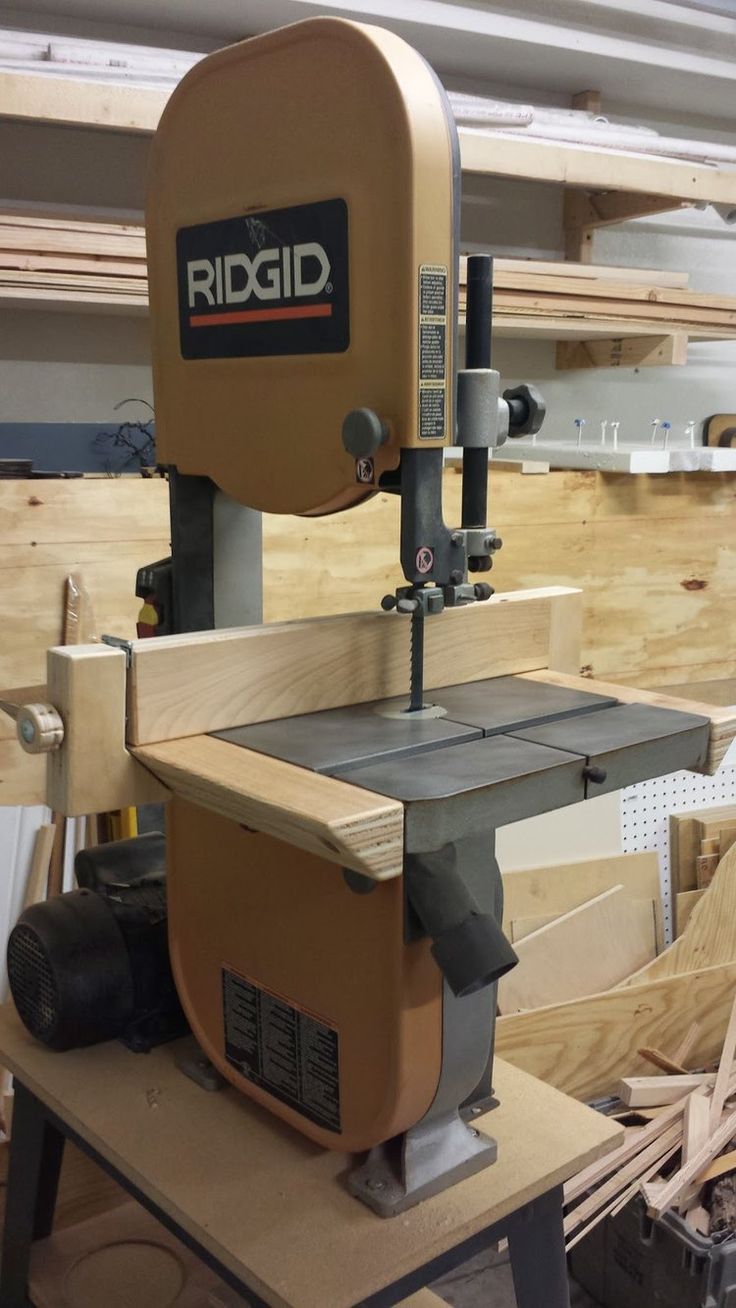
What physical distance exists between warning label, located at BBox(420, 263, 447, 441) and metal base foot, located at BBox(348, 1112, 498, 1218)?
69 cm

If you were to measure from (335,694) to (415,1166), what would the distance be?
0.49 m

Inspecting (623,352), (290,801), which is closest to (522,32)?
(623,352)

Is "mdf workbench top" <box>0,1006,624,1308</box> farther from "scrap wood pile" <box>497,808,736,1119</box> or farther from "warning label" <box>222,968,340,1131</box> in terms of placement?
"scrap wood pile" <box>497,808,736,1119</box>

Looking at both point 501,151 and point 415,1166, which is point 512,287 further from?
point 415,1166

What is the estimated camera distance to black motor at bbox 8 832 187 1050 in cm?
128

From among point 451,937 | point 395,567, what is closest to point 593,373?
point 395,567

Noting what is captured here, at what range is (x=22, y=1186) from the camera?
1.39 meters

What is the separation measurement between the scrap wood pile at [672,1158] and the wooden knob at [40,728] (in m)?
1.21

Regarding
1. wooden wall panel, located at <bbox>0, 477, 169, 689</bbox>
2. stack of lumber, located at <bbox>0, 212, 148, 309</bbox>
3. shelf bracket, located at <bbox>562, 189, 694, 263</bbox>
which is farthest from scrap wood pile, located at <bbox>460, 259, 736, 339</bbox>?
wooden wall panel, located at <bbox>0, 477, 169, 689</bbox>

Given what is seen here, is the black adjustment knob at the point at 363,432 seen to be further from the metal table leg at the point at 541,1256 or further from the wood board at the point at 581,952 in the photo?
the wood board at the point at 581,952

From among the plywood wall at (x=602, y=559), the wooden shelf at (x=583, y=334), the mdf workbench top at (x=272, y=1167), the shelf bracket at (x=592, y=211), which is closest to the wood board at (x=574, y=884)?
the plywood wall at (x=602, y=559)

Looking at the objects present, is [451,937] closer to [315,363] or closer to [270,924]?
[270,924]

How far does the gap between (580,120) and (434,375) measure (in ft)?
6.24

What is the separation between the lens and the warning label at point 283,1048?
116 centimetres
